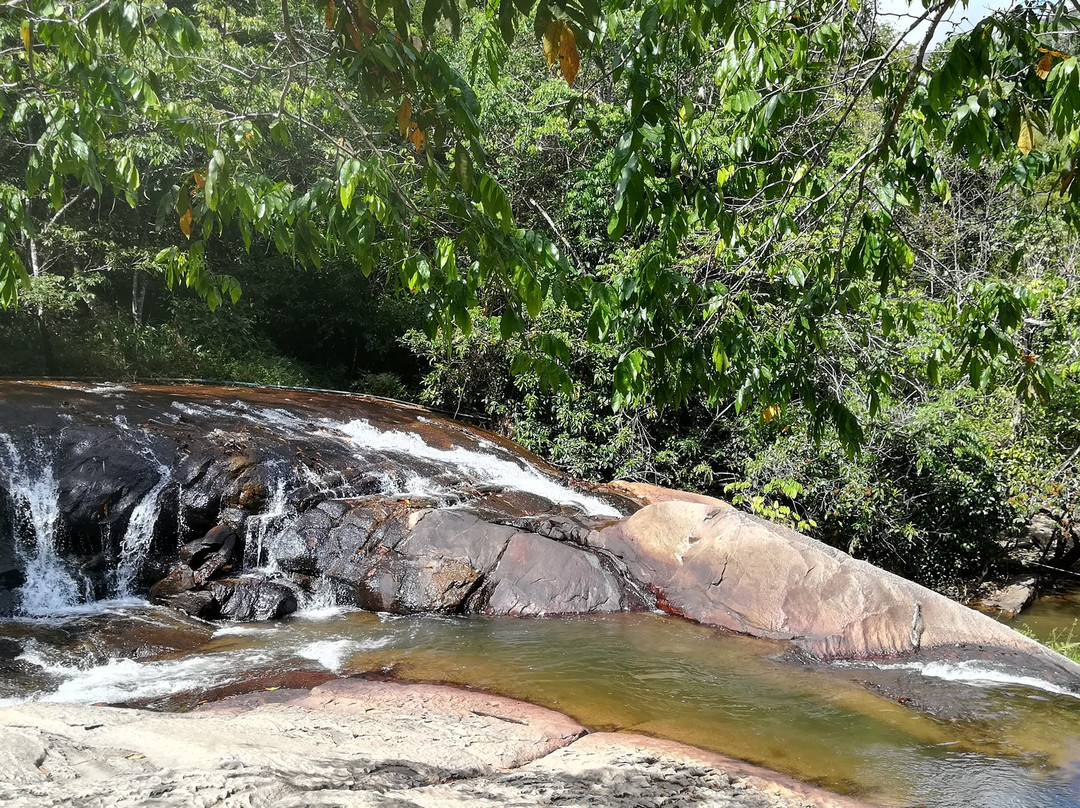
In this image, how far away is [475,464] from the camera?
1079cm

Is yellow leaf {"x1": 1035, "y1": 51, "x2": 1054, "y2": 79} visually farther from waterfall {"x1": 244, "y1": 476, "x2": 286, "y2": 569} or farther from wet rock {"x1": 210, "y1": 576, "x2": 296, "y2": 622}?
waterfall {"x1": 244, "y1": 476, "x2": 286, "y2": 569}

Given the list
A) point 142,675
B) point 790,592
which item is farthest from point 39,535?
point 790,592

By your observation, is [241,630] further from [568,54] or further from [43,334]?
[43,334]

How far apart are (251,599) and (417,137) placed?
19.5 ft

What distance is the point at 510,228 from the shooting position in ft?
8.30

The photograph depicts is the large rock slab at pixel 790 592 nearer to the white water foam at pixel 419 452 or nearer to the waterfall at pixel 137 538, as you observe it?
the white water foam at pixel 419 452

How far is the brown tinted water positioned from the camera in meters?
4.53

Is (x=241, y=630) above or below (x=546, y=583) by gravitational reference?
below

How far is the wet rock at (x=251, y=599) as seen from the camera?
7.20 m

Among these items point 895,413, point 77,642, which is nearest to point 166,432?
point 77,642

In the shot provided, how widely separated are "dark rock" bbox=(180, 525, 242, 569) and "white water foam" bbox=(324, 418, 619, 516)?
2.39 metres

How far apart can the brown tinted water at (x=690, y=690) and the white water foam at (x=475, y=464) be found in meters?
3.12

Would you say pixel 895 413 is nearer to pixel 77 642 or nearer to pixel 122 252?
pixel 77 642

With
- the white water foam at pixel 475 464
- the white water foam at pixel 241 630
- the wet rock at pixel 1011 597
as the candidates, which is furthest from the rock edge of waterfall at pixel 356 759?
the wet rock at pixel 1011 597
